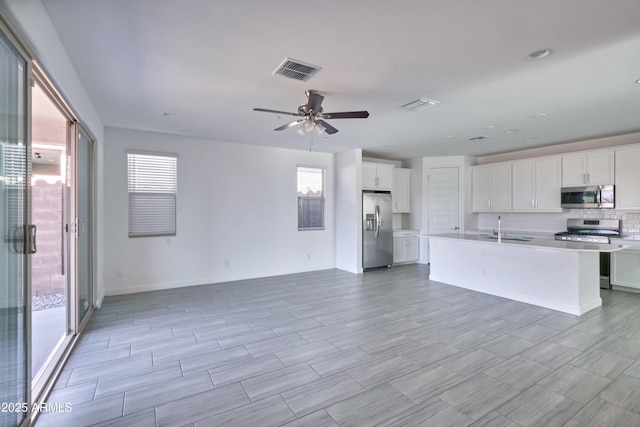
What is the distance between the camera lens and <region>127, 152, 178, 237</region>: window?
5055mm

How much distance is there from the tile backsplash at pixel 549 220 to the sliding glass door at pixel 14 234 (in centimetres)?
802

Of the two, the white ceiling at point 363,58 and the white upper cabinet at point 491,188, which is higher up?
the white ceiling at point 363,58

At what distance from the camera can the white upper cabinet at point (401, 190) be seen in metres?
7.70

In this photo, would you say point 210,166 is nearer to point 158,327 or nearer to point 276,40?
point 158,327

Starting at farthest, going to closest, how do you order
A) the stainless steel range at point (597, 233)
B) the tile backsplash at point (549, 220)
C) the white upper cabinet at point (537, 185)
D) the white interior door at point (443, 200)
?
the white interior door at point (443, 200), the white upper cabinet at point (537, 185), the tile backsplash at point (549, 220), the stainless steel range at point (597, 233)

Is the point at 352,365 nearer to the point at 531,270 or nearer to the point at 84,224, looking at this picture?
the point at 531,270

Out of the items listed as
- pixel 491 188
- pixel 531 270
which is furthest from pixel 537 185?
pixel 531 270

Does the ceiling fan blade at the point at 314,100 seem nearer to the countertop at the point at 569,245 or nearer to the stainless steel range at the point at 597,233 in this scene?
the countertop at the point at 569,245

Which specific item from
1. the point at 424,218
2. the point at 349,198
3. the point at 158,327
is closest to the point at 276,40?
the point at 158,327

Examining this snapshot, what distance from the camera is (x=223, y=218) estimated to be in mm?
5777

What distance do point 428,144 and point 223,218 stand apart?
4.43 metres

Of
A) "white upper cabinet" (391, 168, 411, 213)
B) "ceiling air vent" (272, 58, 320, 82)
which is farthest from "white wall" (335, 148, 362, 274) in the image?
"ceiling air vent" (272, 58, 320, 82)

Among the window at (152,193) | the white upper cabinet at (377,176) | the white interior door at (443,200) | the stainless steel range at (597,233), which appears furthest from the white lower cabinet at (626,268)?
the window at (152,193)

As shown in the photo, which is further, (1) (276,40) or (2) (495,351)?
(2) (495,351)
